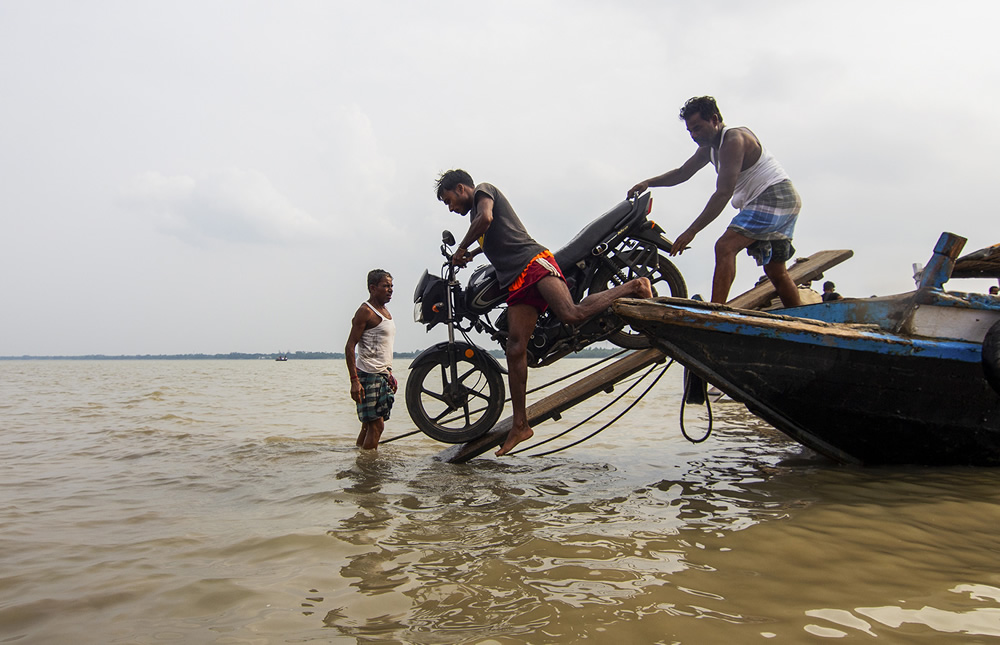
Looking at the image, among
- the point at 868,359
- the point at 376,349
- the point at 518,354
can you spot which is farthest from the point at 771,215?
the point at 376,349

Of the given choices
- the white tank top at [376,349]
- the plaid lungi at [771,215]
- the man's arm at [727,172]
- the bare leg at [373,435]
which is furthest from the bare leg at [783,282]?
the bare leg at [373,435]

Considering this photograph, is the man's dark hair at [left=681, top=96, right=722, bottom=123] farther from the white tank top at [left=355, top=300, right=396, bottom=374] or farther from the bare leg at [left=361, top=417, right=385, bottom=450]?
the bare leg at [left=361, top=417, right=385, bottom=450]

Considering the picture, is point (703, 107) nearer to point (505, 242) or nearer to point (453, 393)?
point (505, 242)

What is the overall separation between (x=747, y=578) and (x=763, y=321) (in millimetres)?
1583

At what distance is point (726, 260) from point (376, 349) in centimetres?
287

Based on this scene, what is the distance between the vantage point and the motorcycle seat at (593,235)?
4684 mm

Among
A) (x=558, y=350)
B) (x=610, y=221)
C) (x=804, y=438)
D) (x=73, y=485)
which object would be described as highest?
(x=610, y=221)

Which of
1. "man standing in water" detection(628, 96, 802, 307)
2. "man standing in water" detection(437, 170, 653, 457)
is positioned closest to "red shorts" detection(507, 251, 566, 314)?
"man standing in water" detection(437, 170, 653, 457)

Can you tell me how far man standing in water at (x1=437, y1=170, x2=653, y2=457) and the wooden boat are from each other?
2.30 ft

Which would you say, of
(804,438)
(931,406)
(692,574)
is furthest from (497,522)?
(931,406)

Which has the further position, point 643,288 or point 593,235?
point 593,235

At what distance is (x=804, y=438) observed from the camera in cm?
377

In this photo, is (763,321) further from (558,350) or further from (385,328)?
(385,328)

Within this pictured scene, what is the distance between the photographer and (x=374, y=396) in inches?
209
